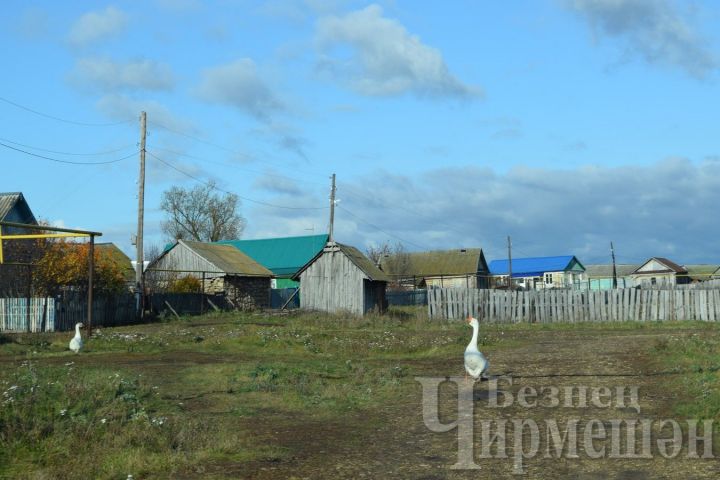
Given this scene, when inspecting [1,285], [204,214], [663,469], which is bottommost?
[663,469]

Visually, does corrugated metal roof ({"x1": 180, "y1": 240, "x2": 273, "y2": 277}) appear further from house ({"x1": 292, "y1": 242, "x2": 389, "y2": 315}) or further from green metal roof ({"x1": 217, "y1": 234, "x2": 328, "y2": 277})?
green metal roof ({"x1": 217, "y1": 234, "x2": 328, "y2": 277})

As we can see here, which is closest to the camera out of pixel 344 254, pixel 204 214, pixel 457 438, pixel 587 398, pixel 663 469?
pixel 663 469

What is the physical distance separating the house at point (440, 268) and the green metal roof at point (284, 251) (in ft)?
36.8

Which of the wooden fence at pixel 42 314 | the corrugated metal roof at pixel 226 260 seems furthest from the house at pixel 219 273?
the wooden fence at pixel 42 314

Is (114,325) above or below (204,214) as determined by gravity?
below

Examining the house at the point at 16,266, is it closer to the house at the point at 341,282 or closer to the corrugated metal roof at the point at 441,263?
the house at the point at 341,282

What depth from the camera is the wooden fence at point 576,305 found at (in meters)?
34.3

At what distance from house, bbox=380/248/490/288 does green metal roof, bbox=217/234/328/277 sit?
11.2 meters

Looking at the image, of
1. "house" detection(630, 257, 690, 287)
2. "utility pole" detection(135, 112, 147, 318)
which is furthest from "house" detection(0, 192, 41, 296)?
"house" detection(630, 257, 690, 287)

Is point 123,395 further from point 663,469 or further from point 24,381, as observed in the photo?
point 663,469

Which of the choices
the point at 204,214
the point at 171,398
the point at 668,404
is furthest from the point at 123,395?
the point at 204,214

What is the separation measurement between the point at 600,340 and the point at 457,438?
51.7 feet

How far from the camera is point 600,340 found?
960 inches

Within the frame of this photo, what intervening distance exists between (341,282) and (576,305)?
13232 millimetres
